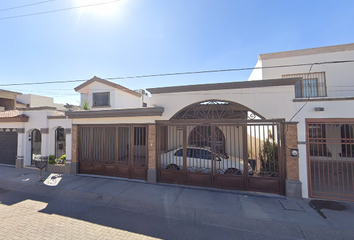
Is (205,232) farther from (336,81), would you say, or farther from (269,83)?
(336,81)

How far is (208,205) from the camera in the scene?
4855mm

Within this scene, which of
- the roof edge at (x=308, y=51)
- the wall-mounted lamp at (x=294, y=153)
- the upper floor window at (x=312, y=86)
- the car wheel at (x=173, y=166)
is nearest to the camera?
the wall-mounted lamp at (x=294, y=153)

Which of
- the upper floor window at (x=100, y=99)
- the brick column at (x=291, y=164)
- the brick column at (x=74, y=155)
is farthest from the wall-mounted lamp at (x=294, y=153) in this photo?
the upper floor window at (x=100, y=99)

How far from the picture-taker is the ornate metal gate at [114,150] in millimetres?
7051

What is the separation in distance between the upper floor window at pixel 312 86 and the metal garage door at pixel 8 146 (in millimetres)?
17005

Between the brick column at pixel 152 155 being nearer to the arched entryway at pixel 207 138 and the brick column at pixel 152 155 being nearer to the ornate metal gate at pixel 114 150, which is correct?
the ornate metal gate at pixel 114 150

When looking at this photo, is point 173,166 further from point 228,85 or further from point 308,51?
point 308,51

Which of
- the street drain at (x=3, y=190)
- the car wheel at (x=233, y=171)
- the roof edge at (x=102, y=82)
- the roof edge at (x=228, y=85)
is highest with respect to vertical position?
the roof edge at (x=102, y=82)

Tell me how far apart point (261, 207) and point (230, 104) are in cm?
351

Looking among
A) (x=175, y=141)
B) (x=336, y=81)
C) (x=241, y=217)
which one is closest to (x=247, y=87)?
(x=175, y=141)

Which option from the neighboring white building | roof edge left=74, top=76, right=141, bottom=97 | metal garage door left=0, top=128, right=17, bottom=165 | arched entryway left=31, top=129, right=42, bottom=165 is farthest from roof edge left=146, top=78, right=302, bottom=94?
metal garage door left=0, top=128, right=17, bottom=165

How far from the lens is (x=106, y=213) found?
454cm

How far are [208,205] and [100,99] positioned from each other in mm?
12148

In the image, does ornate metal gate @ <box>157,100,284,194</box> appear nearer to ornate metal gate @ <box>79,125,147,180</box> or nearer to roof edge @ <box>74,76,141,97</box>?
ornate metal gate @ <box>79,125,147,180</box>
